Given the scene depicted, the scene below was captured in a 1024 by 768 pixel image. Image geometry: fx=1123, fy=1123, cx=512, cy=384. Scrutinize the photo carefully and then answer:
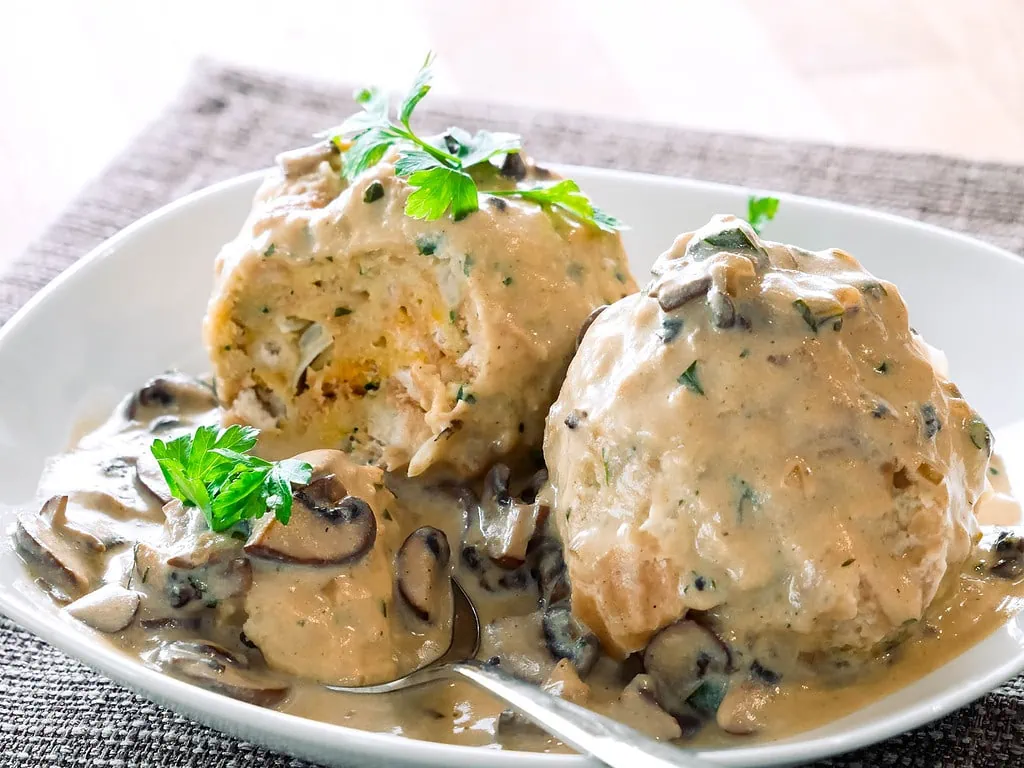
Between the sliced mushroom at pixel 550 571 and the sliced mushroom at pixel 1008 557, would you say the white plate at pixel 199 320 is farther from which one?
the sliced mushroom at pixel 550 571

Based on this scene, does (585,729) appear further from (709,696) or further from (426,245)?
Result: (426,245)

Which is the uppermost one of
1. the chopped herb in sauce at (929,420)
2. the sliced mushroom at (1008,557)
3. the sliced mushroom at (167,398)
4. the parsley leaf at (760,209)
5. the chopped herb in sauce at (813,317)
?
the chopped herb in sauce at (813,317)

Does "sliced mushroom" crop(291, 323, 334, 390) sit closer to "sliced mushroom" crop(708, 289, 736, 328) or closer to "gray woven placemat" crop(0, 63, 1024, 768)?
"gray woven placemat" crop(0, 63, 1024, 768)

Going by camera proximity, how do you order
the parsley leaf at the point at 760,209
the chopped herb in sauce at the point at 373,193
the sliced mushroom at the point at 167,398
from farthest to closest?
1. the parsley leaf at the point at 760,209
2. the sliced mushroom at the point at 167,398
3. the chopped herb in sauce at the point at 373,193

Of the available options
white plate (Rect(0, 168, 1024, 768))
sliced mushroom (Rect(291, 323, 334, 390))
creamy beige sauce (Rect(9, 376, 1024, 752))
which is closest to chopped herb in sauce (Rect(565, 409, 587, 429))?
creamy beige sauce (Rect(9, 376, 1024, 752))

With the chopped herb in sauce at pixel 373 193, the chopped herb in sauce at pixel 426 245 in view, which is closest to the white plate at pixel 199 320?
the chopped herb in sauce at pixel 373 193

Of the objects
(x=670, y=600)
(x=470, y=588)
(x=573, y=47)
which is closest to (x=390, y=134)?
(x=470, y=588)

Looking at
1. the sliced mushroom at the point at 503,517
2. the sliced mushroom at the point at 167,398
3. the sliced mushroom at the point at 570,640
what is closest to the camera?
the sliced mushroom at the point at 570,640
